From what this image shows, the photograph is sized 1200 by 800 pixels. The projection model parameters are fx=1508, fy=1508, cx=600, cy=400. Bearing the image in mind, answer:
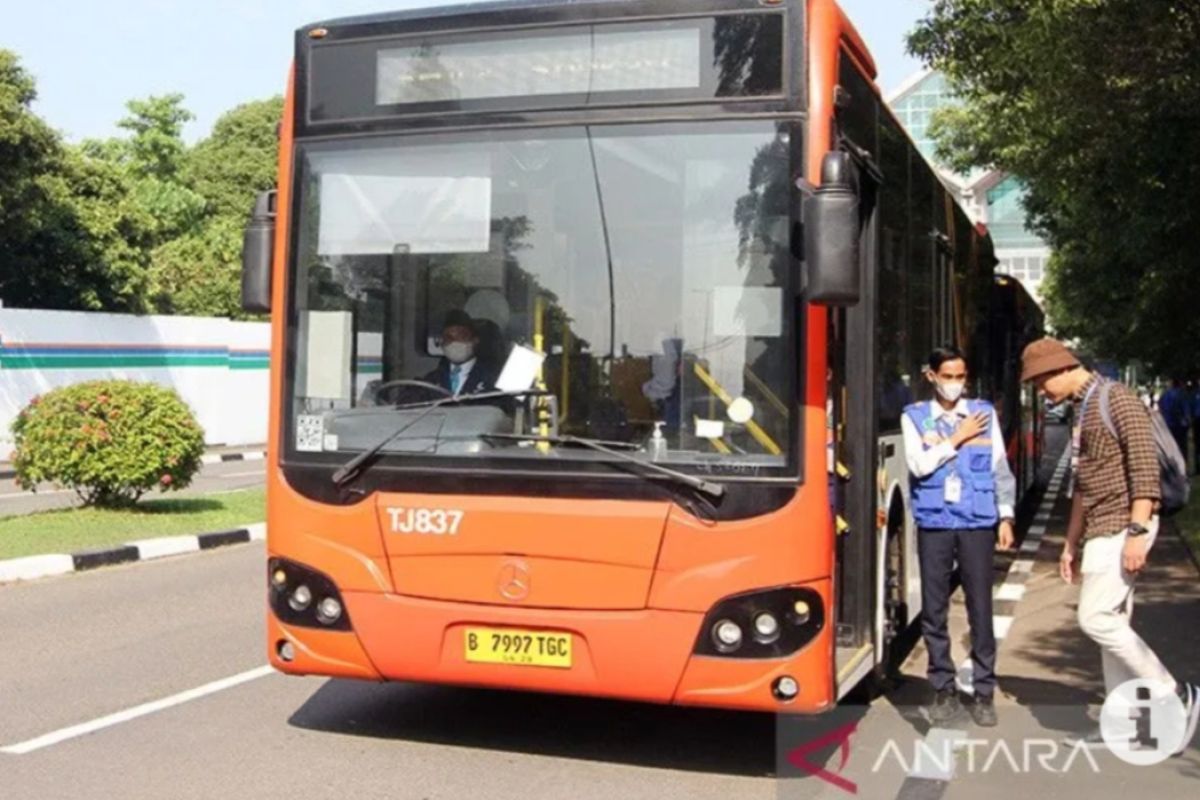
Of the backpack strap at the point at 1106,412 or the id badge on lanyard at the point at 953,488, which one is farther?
the id badge on lanyard at the point at 953,488

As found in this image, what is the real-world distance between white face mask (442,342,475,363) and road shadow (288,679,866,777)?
171 cm

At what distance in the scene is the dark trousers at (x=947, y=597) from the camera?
6969 millimetres

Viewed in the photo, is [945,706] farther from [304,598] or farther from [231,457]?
[231,457]

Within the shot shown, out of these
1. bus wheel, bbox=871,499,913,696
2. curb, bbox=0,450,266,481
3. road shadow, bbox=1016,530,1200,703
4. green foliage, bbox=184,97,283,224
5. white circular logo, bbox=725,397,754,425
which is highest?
green foliage, bbox=184,97,283,224

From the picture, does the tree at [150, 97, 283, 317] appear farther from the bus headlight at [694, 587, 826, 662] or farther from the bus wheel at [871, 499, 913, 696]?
the bus headlight at [694, 587, 826, 662]

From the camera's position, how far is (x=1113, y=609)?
642cm

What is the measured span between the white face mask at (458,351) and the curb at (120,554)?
7.03 m

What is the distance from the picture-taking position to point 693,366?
5.82m

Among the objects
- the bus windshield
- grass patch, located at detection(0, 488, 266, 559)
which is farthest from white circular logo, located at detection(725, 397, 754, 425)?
grass patch, located at detection(0, 488, 266, 559)

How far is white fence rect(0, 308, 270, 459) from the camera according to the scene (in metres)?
26.0

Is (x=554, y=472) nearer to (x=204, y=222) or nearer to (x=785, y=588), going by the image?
(x=785, y=588)

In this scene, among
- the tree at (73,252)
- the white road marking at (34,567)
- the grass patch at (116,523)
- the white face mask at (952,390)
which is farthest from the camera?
the tree at (73,252)

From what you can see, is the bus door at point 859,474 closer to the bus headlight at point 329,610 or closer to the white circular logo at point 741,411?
the white circular logo at point 741,411

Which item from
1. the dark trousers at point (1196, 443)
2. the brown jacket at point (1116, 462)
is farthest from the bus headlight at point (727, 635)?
the dark trousers at point (1196, 443)
